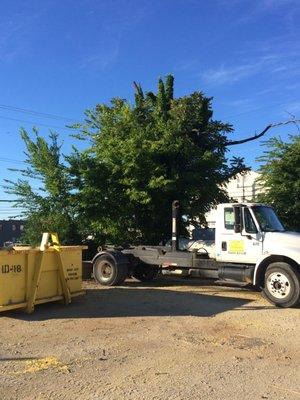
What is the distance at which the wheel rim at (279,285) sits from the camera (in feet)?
40.8

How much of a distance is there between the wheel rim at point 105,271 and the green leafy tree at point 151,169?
351cm

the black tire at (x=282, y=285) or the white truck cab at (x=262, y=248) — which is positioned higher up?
the white truck cab at (x=262, y=248)

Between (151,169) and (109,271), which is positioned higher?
(151,169)

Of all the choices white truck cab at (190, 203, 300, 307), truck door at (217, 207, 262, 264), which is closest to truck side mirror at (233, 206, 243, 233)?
white truck cab at (190, 203, 300, 307)

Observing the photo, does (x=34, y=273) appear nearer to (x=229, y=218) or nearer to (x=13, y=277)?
(x=13, y=277)

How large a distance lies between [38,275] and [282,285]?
5631mm

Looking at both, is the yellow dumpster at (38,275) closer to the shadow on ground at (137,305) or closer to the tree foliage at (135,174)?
the shadow on ground at (137,305)

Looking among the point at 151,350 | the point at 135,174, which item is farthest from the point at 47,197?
the point at 151,350

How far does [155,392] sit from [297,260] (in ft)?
24.1

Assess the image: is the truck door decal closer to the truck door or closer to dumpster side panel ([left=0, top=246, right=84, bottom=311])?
the truck door

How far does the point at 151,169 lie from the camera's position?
63.7ft

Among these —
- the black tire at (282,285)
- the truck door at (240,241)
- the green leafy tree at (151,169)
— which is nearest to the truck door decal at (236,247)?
the truck door at (240,241)

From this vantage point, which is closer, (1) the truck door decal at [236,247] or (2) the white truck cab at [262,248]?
(2) the white truck cab at [262,248]

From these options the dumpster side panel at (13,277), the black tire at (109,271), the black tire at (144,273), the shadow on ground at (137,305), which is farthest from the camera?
the black tire at (144,273)
